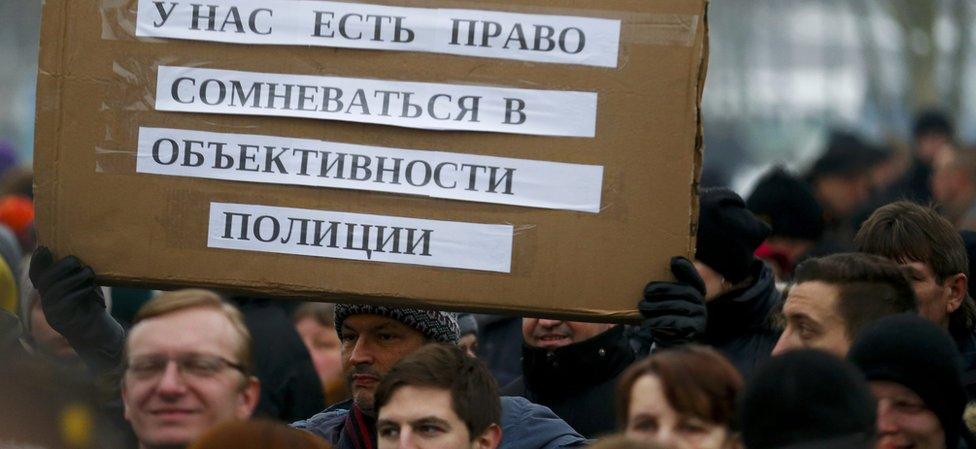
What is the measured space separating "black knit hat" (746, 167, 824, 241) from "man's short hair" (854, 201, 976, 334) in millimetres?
3349

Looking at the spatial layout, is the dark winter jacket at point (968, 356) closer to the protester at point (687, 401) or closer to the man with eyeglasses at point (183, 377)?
the protester at point (687, 401)

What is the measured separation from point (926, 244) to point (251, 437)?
2.57 metres

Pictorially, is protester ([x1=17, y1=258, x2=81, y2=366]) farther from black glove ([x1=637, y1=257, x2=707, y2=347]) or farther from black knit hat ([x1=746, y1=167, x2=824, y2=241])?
black knit hat ([x1=746, y1=167, x2=824, y2=241])

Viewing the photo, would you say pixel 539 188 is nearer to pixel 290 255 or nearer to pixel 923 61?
pixel 290 255

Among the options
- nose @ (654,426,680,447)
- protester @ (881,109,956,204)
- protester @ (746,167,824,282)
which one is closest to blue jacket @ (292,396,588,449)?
nose @ (654,426,680,447)

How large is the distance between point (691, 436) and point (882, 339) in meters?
0.70

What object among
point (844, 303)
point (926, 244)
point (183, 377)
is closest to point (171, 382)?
point (183, 377)

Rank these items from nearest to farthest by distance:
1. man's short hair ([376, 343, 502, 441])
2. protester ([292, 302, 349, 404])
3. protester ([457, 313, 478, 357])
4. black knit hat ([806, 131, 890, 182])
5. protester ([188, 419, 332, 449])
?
protester ([188, 419, 332, 449]), man's short hair ([376, 343, 502, 441]), protester ([457, 313, 478, 357]), protester ([292, 302, 349, 404]), black knit hat ([806, 131, 890, 182])

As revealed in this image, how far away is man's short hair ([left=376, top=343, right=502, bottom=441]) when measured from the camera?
534 centimetres

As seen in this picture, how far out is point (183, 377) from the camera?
4797mm

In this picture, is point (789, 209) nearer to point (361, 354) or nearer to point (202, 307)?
point (361, 354)

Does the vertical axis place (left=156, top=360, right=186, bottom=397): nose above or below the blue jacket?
above

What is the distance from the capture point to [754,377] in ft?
13.8

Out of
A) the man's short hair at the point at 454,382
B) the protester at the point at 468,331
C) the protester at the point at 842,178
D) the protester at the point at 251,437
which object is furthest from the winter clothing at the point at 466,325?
the protester at the point at 842,178
